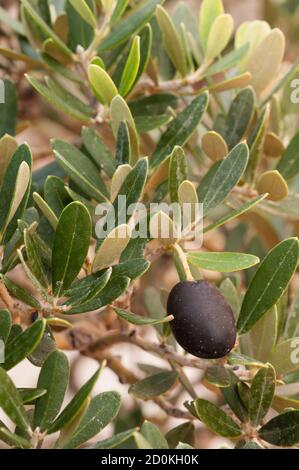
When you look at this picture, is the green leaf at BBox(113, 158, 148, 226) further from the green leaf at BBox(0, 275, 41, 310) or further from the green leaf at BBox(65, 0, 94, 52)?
the green leaf at BBox(65, 0, 94, 52)

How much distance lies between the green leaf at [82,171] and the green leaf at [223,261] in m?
0.11

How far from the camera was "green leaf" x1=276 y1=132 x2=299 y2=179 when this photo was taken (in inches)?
30.4

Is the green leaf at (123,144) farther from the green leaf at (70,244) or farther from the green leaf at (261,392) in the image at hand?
the green leaf at (261,392)

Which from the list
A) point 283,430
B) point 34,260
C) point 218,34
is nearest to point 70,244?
point 34,260

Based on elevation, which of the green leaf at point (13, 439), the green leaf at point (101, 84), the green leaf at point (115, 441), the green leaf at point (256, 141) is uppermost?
the green leaf at point (101, 84)

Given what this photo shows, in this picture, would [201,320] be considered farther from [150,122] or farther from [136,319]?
[150,122]

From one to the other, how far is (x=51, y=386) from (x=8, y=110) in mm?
335

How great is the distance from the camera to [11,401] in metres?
0.55

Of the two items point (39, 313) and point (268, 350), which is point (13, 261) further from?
point (268, 350)

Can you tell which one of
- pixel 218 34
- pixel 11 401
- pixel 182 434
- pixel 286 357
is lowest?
pixel 182 434

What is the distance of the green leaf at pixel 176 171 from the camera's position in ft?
2.10

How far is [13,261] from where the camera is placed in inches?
24.2

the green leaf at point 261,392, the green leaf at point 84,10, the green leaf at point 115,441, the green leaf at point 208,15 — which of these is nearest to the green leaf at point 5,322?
the green leaf at point 115,441

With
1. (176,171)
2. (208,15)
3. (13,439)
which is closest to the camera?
(13,439)
